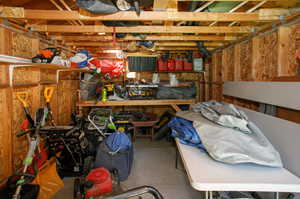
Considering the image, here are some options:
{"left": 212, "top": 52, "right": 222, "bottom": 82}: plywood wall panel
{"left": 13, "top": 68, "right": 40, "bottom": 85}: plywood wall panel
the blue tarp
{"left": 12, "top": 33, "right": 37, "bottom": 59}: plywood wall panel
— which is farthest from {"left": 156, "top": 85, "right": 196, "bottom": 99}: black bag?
{"left": 12, "top": 33, "right": 37, "bottom": 59}: plywood wall panel

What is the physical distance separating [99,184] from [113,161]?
58 centimetres

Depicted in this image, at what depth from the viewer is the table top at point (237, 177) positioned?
1.01 metres

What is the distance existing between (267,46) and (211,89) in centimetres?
199

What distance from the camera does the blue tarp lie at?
1.57 m

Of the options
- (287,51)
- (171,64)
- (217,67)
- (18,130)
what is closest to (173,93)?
(171,64)

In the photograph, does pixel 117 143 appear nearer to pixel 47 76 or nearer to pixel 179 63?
pixel 47 76

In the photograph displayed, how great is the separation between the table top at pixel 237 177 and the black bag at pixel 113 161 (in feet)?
4.16

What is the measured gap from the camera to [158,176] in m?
2.47

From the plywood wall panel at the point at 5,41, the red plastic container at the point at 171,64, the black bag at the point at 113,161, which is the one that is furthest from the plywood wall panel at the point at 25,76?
the red plastic container at the point at 171,64

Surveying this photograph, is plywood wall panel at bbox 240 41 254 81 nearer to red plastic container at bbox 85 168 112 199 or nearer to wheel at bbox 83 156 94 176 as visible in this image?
red plastic container at bbox 85 168 112 199

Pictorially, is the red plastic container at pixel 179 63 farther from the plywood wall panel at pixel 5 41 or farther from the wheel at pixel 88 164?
the plywood wall panel at pixel 5 41

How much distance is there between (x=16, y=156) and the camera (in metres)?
2.19

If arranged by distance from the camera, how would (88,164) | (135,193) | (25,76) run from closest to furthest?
(135,193) < (25,76) < (88,164)

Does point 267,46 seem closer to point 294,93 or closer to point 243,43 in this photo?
point 243,43
